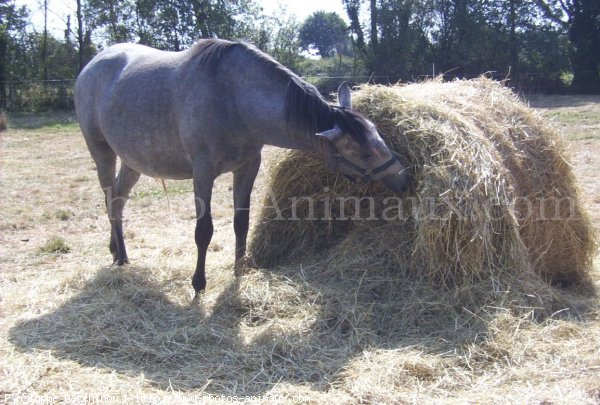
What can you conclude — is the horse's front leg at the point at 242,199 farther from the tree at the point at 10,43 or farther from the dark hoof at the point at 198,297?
the tree at the point at 10,43

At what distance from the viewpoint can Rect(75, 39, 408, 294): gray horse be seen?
3.71m

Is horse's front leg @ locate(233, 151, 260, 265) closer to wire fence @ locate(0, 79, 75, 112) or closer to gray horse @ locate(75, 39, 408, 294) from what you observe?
gray horse @ locate(75, 39, 408, 294)

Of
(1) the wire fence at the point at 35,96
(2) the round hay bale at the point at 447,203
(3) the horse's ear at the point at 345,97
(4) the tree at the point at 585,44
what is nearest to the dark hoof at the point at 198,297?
(2) the round hay bale at the point at 447,203

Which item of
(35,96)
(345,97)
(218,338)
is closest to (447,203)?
(345,97)

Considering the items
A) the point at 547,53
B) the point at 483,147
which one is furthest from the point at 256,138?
the point at 547,53

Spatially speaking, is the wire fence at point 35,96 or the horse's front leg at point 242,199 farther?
the wire fence at point 35,96

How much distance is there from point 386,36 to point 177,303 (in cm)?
2017

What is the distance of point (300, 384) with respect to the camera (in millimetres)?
2824

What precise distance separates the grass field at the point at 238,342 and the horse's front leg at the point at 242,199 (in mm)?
279

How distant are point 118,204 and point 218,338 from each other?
2.25m

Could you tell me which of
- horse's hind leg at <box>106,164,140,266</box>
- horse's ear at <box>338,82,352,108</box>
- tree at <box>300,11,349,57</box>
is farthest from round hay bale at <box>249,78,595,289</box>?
tree at <box>300,11,349,57</box>

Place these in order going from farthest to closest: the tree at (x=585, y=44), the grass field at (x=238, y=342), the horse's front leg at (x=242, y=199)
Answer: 1. the tree at (x=585, y=44)
2. the horse's front leg at (x=242, y=199)
3. the grass field at (x=238, y=342)

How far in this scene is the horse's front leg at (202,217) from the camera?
159 inches

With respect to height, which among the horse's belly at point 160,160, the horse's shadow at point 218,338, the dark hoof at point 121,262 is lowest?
the horse's shadow at point 218,338
